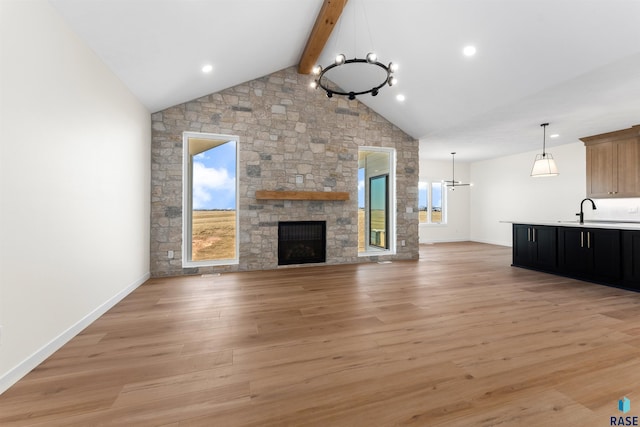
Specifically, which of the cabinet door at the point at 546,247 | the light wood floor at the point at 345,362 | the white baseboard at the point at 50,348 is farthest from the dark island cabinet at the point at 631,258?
the white baseboard at the point at 50,348

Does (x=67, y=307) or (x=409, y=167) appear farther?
(x=409, y=167)

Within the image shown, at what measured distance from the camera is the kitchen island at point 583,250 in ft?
12.9

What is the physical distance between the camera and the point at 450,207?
379 inches

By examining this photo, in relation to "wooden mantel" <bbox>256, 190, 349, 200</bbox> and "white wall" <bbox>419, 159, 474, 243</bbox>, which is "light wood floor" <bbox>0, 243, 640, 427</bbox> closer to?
"wooden mantel" <bbox>256, 190, 349, 200</bbox>

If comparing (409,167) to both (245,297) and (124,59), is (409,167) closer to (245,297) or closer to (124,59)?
(245,297)

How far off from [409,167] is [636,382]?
4.87m

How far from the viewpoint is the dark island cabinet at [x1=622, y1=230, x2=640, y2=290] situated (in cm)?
382

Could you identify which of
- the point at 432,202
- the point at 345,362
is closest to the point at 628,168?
the point at 432,202

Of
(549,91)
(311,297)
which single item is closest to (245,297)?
(311,297)

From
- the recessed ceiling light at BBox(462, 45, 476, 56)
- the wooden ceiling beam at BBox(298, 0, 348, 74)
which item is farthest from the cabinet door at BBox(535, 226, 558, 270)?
the wooden ceiling beam at BBox(298, 0, 348, 74)

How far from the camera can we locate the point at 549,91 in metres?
3.91

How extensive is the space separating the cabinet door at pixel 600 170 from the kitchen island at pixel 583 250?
76.0 inches

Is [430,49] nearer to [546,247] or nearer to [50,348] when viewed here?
[546,247]

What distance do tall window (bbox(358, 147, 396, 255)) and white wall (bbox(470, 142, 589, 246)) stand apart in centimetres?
353
